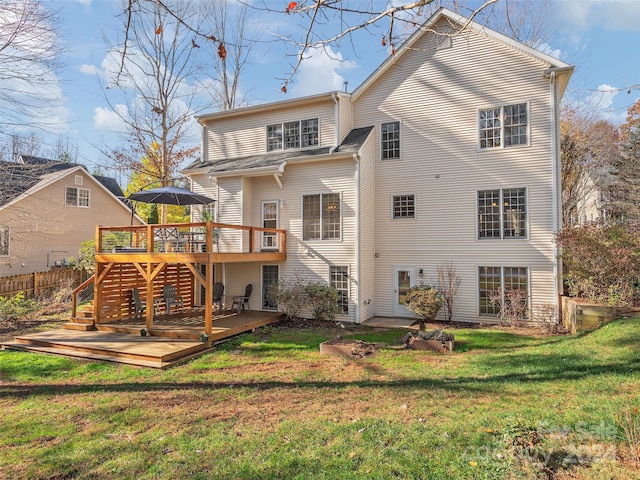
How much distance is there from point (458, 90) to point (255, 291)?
9770 millimetres

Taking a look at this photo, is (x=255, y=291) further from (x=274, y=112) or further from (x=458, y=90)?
(x=458, y=90)

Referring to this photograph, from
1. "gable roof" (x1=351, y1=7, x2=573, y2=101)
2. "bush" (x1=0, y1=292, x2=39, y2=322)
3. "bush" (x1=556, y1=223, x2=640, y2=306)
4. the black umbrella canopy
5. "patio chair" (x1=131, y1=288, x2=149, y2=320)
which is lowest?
"bush" (x1=0, y1=292, x2=39, y2=322)

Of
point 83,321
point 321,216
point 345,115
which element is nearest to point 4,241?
point 83,321

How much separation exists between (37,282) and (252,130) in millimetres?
12325

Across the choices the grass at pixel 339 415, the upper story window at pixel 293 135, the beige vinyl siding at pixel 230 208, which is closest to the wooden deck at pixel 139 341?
the grass at pixel 339 415

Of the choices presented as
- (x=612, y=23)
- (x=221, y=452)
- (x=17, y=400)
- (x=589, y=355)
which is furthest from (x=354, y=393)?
(x=612, y=23)

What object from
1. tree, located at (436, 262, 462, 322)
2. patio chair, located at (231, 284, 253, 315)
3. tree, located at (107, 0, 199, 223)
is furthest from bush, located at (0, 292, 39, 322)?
tree, located at (436, 262, 462, 322)

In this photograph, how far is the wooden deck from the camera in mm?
8141

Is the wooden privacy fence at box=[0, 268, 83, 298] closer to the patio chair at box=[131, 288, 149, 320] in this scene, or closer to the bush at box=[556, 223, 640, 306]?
the patio chair at box=[131, 288, 149, 320]

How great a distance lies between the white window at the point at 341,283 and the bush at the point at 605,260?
20.2 feet

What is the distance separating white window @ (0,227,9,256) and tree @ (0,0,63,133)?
11867 mm

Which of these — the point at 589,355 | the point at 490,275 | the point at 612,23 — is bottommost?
the point at 589,355

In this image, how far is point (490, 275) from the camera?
1163cm

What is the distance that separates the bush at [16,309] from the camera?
39.8 feet
